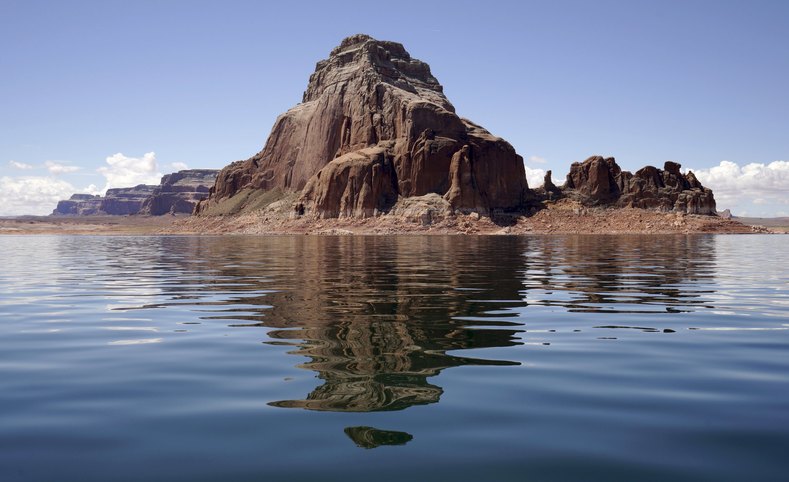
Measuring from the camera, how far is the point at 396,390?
8.65m

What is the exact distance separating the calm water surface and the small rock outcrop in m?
173

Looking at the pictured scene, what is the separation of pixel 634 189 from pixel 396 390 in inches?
7463

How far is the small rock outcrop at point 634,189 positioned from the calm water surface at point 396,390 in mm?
173026

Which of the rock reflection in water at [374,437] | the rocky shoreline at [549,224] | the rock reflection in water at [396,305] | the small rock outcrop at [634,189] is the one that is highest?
the small rock outcrop at [634,189]

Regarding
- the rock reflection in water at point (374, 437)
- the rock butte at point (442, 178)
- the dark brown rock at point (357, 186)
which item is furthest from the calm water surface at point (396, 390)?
the dark brown rock at point (357, 186)

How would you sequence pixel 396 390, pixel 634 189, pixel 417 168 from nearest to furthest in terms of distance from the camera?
1. pixel 396 390
2. pixel 417 168
3. pixel 634 189

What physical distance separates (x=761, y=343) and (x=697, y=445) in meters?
7.69

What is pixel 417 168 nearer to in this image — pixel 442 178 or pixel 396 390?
pixel 442 178

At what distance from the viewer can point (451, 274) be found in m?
30.7

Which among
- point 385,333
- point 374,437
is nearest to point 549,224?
point 385,333

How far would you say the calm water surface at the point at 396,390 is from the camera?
6039mm

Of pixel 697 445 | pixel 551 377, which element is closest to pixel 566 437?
pixel 697 445

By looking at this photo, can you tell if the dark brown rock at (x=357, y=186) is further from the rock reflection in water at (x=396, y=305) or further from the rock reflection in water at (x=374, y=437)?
the rock reflection in water at (x=374, y=437)

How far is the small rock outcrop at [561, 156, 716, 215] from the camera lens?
591 ft
